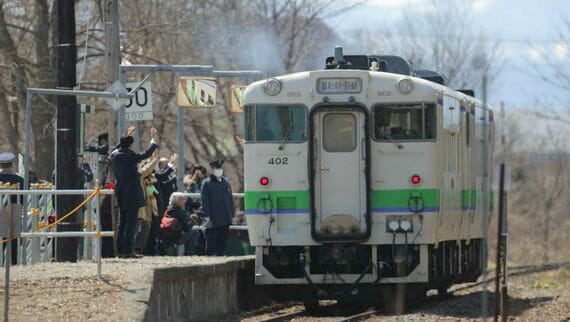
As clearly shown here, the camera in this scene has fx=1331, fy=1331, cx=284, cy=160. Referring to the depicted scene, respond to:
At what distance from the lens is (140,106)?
2194 cm

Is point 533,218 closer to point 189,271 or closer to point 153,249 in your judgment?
point 189,271

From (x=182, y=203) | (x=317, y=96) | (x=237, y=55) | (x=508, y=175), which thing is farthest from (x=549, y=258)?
(x=237, y=55)

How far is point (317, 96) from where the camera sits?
55.4 feet

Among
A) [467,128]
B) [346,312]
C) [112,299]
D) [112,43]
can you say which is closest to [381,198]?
[346,312]

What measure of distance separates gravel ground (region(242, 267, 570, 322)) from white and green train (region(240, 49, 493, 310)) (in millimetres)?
633

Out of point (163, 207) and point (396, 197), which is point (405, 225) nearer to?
point (396, 197)

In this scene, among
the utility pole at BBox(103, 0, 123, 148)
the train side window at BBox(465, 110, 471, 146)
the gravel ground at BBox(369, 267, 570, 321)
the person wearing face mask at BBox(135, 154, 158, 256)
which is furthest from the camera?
the utility pole at BBox(103, 0, 123, 148)

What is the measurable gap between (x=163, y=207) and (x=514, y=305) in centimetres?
568

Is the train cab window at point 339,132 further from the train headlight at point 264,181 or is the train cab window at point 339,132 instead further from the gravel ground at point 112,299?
the gravel ground at point 112,299

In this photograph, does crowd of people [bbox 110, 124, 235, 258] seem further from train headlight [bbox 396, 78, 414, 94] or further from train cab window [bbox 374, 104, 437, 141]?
train headlight [bbox 396, 78, 414, 94]

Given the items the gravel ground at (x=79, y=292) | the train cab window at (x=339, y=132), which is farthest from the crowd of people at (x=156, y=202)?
the train cab window at (x=339, y=132)

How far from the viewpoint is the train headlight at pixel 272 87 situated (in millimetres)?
16984

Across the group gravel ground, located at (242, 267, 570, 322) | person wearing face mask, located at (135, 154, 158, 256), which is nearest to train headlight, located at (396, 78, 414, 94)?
gravel ground, located at (242, 267, 570, 322)

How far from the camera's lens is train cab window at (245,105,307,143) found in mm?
16953
